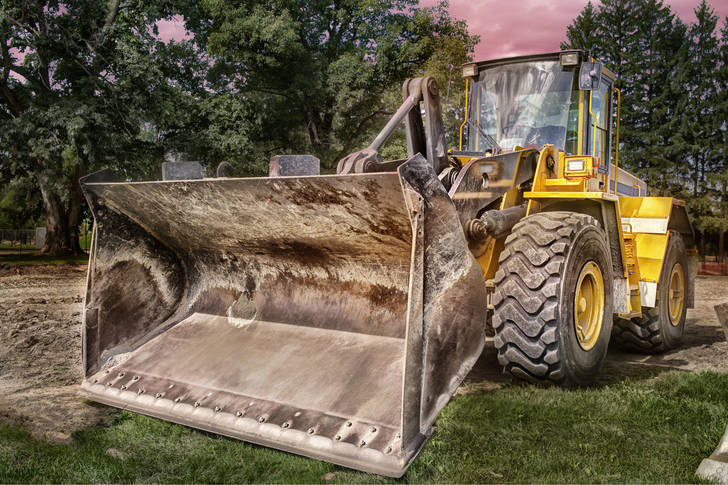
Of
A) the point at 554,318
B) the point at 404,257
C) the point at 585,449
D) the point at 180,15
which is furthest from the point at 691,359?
the point at 180,15

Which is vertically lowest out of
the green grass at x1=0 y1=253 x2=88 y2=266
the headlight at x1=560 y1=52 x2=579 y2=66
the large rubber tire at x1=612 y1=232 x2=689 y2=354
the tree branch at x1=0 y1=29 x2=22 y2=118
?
the green grass at x1=0 y1=253 x2=88 y2=266

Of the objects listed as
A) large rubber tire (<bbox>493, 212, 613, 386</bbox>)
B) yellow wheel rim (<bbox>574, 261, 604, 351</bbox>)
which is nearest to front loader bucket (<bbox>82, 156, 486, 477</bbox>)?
large rubber tire (<bbox>493, 212, 613, 386</bbox>)

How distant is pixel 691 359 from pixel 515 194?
268cm

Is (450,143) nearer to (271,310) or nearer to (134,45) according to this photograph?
(134,45)

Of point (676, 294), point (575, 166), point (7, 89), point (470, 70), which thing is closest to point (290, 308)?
point (575, 166)

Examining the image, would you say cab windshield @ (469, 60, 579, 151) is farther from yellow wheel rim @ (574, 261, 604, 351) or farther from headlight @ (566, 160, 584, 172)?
yellow wheel rim @ (574, 261, 604, 351)

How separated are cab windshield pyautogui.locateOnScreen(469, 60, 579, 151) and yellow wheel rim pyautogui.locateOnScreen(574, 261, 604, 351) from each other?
56.1 inches

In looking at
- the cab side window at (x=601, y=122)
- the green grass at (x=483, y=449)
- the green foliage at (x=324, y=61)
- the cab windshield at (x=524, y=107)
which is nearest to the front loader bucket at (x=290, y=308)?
the green grass at (x=483, y=449)

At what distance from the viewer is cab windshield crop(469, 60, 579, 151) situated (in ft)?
18.0

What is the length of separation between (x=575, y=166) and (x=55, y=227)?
1776 centimetres

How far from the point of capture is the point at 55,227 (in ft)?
62.6

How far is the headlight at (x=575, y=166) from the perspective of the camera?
502cm

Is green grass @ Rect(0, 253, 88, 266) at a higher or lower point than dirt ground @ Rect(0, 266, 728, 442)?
lower

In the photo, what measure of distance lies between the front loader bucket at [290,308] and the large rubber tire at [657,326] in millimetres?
3296
